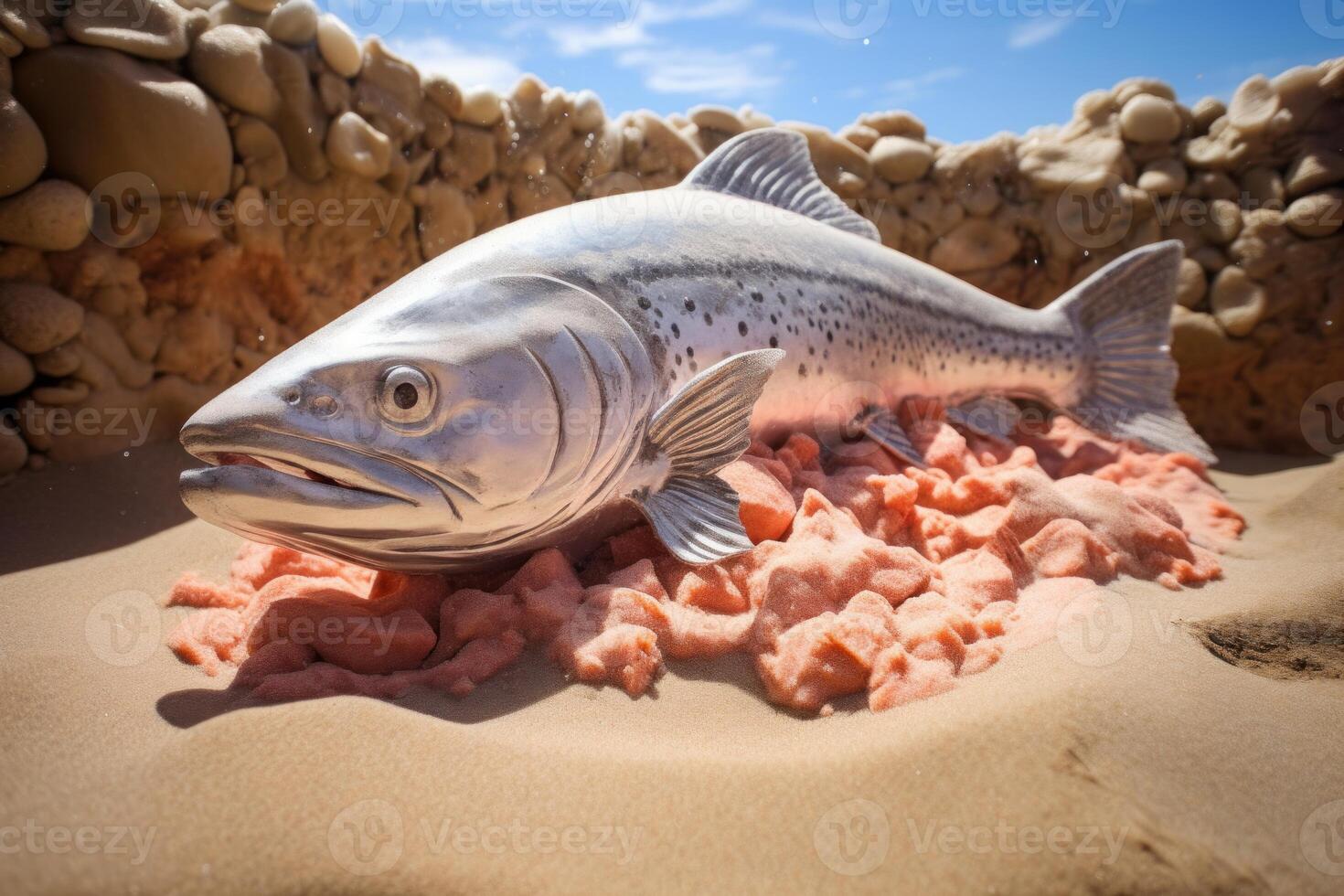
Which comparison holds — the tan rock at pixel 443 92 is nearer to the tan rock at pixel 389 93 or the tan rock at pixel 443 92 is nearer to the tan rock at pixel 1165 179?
the tan rock at pixel 389 93

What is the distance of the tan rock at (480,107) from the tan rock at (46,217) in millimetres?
2143

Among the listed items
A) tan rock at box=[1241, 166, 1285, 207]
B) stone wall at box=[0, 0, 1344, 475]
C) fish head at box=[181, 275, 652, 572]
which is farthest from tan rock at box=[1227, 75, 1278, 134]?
fish head at box=[181, 275, 652, 572]

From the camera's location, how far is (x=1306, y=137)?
17.8ft

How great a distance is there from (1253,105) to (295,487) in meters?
6.66

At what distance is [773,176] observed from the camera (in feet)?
12.8

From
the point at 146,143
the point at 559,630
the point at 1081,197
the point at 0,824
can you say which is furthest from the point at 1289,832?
the point at 1081,197

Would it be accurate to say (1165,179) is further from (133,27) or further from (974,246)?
(133,27)

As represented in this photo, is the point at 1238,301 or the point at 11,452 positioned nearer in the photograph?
the point at 11,452

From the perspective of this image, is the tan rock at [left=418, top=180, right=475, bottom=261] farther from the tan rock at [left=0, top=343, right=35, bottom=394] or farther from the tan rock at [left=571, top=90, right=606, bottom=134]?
the tan rock at [left=0, top=343, right=35, bottom=394]

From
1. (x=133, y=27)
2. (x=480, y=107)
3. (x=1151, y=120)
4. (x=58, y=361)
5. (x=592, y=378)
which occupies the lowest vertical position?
(x=592, y=378)

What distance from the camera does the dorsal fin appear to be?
3705 mm

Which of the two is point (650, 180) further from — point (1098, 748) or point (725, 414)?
point (1098, 748)

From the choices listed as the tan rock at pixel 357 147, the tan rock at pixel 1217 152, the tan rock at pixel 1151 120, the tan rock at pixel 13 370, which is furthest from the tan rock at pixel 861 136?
the tan rock at pixel 13 370

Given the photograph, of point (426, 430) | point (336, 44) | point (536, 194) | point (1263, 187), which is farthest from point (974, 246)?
point (426, 430)
